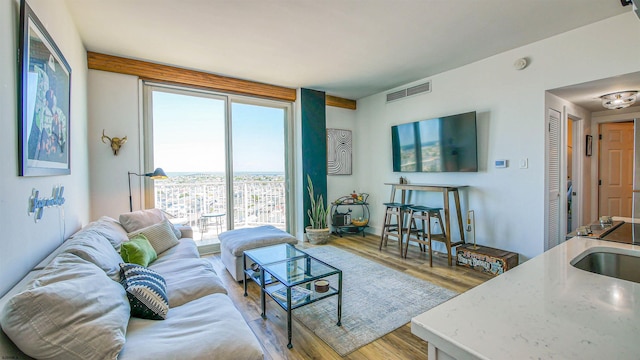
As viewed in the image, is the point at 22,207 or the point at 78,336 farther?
the point at 22,207

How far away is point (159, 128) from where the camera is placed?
366 centimetres

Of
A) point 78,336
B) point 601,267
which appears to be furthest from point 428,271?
point 78,336

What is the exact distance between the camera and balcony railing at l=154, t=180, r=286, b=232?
390 cm

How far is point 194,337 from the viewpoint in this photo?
1.21 m

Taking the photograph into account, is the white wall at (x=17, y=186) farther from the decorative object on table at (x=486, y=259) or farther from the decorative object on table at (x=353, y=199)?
the decorative object on table at (x=486, y=259)

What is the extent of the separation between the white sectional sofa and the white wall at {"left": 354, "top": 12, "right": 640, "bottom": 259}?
3.25 metres

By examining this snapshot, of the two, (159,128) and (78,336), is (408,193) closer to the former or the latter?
(159,128)

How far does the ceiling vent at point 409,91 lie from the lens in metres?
4.05

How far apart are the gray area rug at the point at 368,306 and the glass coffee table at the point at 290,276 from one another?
146 mm

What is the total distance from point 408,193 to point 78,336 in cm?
416

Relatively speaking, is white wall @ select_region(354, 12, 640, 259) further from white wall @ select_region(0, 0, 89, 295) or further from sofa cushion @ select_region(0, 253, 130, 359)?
white wall @ select_region(0, 0, 89, 295)

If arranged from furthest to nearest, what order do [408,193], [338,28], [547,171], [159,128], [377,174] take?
1. [377,174]
2. [408,193]
3. [159,128]
4. [547,171]
5. [338,28]

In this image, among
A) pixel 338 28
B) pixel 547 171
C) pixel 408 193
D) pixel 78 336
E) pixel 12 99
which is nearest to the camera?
pixel 78 336

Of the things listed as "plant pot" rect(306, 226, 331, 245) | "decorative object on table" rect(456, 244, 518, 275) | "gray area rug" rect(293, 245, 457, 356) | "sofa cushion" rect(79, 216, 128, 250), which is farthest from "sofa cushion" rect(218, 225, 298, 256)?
"decorative object on table" rect(456, 244, 518, 275)
